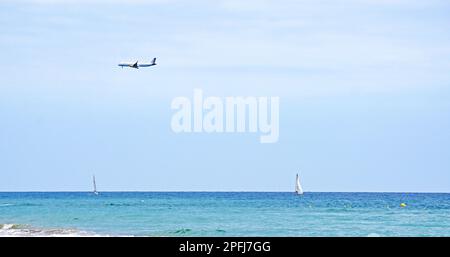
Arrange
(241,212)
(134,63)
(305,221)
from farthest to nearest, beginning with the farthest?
(241,212)
(305,221)
(134,63)

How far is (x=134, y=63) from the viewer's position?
631 cm
